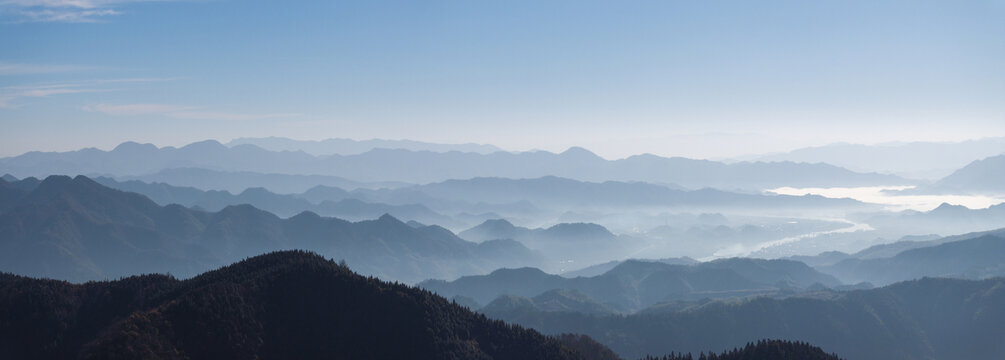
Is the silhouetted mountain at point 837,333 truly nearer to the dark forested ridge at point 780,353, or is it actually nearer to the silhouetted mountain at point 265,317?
the dark forested ridge at point 780,353

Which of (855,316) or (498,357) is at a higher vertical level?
(498,357)

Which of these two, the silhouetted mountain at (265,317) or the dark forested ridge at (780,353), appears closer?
the silhouetted mountain at (265,317)

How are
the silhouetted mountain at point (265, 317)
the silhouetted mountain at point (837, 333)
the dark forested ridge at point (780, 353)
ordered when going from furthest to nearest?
the silhouetted mountain at point (837, 333), the dark forested ridge at point (780, 353), the silhouetted mountain at point (265, 317)

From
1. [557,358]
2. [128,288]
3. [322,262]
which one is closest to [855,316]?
[557,358]

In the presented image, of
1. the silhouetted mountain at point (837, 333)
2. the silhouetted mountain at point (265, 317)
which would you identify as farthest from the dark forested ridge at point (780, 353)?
the silhouetted mountain at point (837, 333)

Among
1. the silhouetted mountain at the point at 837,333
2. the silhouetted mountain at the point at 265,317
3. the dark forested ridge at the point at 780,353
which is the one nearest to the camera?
the silhouetted mountain at the point at 265,317

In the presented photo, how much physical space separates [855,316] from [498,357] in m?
165

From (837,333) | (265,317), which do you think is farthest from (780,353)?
(837,333)

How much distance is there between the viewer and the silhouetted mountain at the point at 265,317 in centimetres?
5944

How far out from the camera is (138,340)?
2041 inches

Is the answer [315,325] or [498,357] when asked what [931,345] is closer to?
[498,357]

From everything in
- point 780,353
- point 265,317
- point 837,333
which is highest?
point 265,317

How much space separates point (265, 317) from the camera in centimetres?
6419

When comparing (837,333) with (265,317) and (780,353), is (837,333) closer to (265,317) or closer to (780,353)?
(780,353)
